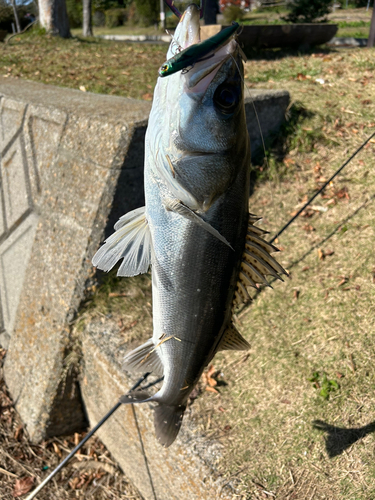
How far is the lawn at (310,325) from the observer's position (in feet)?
9.09

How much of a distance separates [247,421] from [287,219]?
1.89m

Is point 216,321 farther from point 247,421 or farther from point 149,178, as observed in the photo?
Result: point 247,421

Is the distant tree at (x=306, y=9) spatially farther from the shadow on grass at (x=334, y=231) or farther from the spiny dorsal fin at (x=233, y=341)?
the spiny dorsal fin at (x=233, y=341)

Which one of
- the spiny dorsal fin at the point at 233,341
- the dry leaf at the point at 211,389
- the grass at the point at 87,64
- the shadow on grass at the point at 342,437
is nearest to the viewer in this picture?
the spiny dorsal fin at the point at 233,341

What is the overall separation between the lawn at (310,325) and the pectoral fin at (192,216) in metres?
1.78

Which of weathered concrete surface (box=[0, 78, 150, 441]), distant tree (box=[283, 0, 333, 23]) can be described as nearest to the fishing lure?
weathered concrete surface (box=[0, 78, 150, 441])

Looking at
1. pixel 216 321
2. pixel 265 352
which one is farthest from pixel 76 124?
pixel 216 321

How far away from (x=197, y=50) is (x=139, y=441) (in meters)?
2.98

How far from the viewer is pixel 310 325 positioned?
3.48 m

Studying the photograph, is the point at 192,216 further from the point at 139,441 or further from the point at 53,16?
the point at 53,16

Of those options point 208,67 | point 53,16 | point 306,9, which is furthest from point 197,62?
point 306,9

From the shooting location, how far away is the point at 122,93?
594 cm

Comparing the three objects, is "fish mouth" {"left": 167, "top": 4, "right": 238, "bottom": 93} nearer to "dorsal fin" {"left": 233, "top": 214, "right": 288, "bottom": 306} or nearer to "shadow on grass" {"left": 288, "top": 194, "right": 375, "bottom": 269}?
"dorsal fin" {"left": 233, "top": 214, "right": 288, "bottom": 306}

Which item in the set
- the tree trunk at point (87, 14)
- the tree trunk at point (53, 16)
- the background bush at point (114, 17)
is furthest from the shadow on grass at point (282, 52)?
the background bush at point (114, 17)
